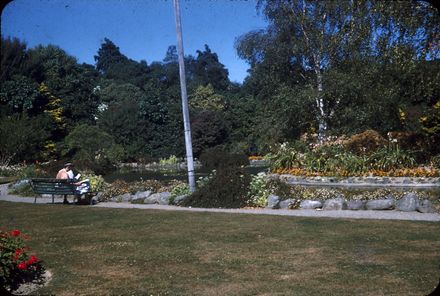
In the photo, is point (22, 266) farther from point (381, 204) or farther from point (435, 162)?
point (435, 162)

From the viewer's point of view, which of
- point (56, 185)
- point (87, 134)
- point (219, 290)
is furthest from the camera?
point (87, 134)

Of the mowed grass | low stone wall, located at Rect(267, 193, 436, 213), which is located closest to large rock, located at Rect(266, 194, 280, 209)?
low stone wall, located at Rect(267, 193, 436, 213)

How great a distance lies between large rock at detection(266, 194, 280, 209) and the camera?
9.59m

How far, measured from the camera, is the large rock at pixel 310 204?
916cm

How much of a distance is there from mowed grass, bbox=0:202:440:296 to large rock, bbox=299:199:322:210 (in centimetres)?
145

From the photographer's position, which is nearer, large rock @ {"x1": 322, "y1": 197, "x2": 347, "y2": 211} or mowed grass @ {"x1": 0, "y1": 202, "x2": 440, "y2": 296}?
mowed grass @ {"x1": 0, "y1": 202, "x2": 440, "y2": 296}

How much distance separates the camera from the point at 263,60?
11242mm

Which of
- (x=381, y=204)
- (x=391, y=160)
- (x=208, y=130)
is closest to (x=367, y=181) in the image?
(x=391, y=160)

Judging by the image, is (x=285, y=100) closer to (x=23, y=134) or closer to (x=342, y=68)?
(x=342, y=68)

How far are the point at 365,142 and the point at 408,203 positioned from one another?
13.0 ft

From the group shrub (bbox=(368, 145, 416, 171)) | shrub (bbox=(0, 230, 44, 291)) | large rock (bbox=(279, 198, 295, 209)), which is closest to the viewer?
shrub (bbox=(0, 230, 44, 291))

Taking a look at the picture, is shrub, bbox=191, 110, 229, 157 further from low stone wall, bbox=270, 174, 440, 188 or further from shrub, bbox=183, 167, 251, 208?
shrub, bbox=183, 167, 251, 208

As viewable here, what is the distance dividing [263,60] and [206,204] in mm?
3919

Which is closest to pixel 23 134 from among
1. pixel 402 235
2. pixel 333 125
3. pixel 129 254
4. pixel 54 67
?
pixel 54 67
